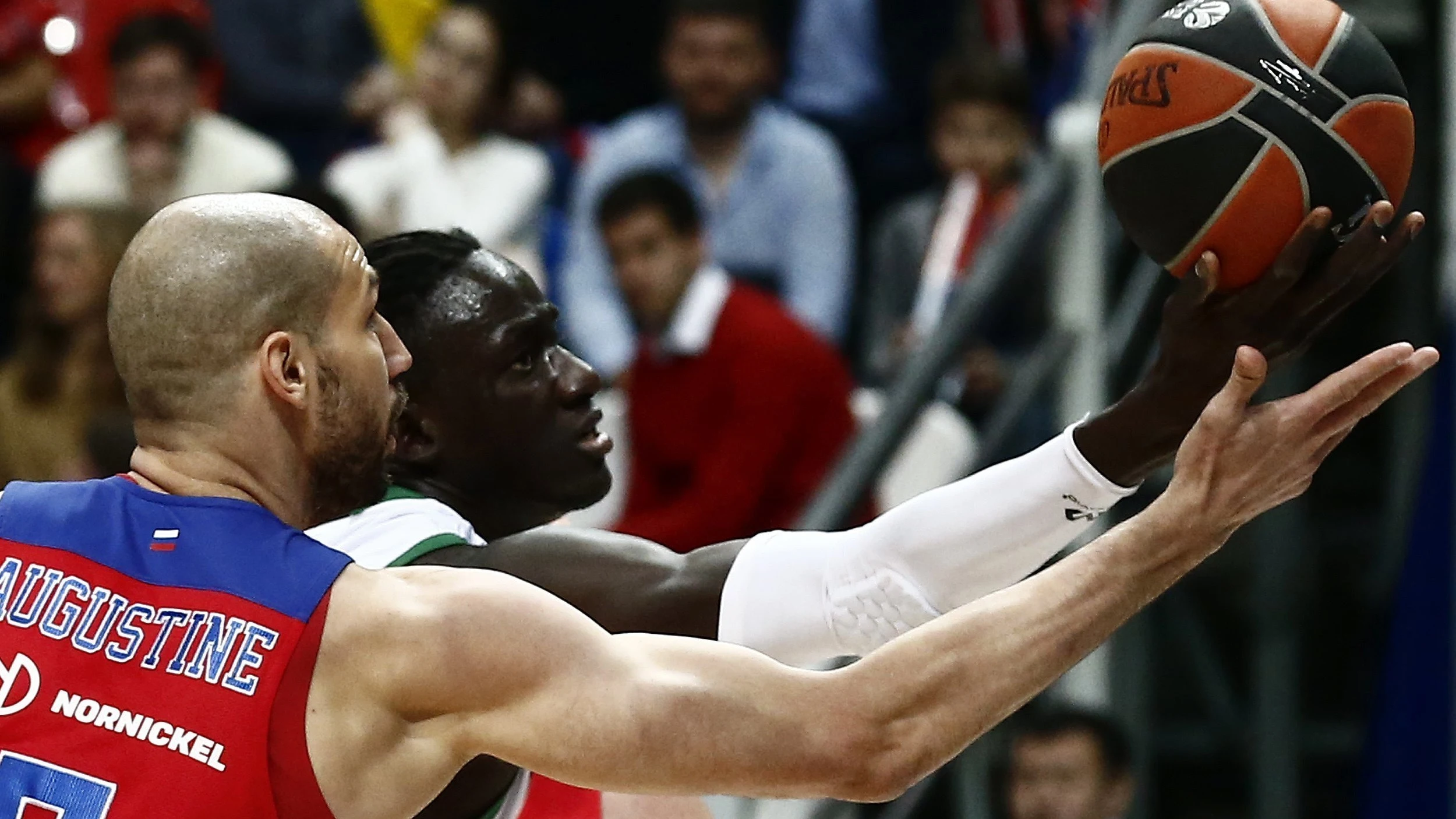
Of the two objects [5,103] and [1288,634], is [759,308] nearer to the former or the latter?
[1288,634]

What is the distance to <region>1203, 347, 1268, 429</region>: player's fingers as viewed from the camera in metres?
2.56

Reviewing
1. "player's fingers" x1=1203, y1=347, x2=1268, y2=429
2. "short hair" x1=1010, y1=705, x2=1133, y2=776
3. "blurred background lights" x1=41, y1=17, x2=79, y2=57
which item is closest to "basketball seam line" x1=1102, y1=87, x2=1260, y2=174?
"player's fingers" x1=1203, y1=347, x2=1268, y2=429

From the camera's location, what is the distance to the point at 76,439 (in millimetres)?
6809

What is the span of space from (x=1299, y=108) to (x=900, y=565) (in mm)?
822

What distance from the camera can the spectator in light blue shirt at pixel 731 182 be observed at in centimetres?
694

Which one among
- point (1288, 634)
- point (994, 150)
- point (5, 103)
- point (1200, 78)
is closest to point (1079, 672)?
point (1288, 634)

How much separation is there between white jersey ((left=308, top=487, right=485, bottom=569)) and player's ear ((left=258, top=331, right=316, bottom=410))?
16.6 inches

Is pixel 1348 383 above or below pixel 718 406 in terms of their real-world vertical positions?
above

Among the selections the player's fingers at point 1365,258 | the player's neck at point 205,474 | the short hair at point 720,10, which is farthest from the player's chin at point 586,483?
the short hair at point 720,10

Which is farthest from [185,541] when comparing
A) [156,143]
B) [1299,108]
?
[156,143]

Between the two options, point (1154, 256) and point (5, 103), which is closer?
point (1154, 256)

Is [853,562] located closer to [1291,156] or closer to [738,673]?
[738,673]

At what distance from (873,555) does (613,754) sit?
68cm

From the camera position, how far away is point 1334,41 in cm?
293
